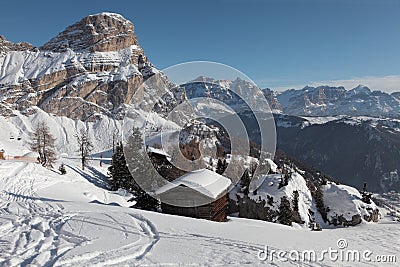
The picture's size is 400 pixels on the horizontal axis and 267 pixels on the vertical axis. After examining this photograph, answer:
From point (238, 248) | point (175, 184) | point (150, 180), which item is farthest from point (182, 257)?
point (150, 180)

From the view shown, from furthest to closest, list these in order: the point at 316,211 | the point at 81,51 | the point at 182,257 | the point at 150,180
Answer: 1. the point at 81,51
2. the point at 316,211
3. the point at 150,180
4. the point at 182,257

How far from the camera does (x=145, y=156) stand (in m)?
31.5

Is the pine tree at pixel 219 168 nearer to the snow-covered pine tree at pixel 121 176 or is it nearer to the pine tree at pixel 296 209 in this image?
the pine tree at pixel 296 209

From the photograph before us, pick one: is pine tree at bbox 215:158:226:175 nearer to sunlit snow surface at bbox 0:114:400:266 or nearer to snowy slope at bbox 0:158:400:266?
sunlit snow surface at bbox 0:114:400:266

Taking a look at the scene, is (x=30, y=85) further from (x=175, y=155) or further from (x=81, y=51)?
(x=175, y=155)

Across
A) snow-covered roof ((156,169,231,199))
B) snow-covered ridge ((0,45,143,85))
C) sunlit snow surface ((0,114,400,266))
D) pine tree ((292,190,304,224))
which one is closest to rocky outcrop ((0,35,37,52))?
snow-covered ridge ((0,45,143,85))

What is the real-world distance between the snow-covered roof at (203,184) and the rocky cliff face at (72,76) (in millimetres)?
138342

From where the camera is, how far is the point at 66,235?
12.8m

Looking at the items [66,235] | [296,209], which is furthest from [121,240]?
[296,209]

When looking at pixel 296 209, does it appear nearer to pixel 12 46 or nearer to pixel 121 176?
pixel 121 176

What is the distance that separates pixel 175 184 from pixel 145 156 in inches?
427

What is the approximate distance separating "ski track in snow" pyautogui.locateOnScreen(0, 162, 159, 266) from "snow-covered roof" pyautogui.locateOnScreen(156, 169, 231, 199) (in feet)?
16.1

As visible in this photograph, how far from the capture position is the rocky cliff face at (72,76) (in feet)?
499

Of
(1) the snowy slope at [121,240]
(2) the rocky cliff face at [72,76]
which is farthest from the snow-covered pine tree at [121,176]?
(2) the rocky cliff face at [72,76]
